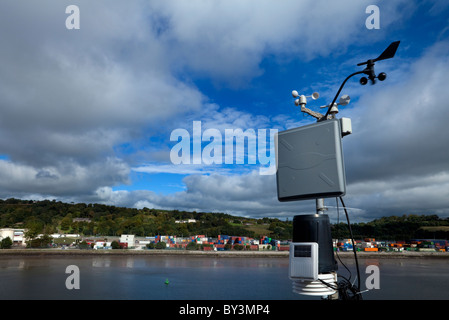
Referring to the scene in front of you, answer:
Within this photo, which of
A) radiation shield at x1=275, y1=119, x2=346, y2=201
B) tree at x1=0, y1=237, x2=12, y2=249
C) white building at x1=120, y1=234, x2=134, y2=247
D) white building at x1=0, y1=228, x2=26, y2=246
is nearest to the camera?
radiation shield at x1=275, y1=119, x2=346, y2=201

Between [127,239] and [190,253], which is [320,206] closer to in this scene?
[190,253]

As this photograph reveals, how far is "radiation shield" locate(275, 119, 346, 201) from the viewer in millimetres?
3824

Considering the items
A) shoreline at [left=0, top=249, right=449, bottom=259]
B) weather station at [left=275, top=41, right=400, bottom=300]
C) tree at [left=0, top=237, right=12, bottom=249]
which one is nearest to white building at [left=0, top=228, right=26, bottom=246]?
tree at [left=0, top=237, right=12, bottom=249]

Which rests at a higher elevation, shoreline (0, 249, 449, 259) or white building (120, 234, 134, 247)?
white building (120, 234, 134, 247)

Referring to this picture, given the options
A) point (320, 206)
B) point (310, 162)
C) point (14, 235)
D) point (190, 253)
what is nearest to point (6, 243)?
point (14, 235)

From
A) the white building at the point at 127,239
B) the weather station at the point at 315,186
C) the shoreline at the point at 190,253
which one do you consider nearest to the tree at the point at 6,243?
the shoreline at the point at 190,253

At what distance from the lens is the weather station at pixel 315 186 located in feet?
12.6

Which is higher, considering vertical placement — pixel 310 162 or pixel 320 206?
pixel 310 162

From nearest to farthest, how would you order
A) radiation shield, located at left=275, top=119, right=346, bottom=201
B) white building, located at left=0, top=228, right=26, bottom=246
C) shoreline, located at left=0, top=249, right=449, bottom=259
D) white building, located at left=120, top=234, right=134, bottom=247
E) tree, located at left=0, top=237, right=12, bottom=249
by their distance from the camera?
radiation shield, located at left=275, top=119, right=346, bottom=201, shoreline, located at left=0, top=249, right=449, bottom=259, tree, located at left=0, top=237, right=12, bottom=249, white building, located at left=0, top=228, right=26, bottom=246, white building, located at left=120, top=234, right=134, bottom=247

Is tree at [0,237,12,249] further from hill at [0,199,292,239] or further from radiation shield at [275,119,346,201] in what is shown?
radiation shield at [275,119,346,201]

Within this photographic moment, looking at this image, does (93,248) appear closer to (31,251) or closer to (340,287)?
(31,251)

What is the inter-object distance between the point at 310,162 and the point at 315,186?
12.9 inches

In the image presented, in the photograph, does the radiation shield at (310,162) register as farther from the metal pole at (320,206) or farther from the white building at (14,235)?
the white building at (14,235)

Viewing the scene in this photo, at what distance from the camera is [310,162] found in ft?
13.2
